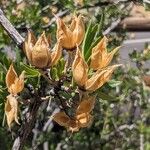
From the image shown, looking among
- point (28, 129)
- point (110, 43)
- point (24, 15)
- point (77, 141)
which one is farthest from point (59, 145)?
point (28, 129)

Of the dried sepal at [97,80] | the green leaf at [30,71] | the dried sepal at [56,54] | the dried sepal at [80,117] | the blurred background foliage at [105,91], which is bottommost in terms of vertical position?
the blurred background foliage at [105,91]

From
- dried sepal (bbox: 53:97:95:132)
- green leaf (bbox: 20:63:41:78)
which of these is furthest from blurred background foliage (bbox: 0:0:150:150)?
dried sepal (bbox: 53:97:95:132)

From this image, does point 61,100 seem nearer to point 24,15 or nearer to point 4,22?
point 4,22

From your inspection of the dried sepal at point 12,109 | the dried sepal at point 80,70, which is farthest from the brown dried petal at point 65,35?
the dried sepal at point 12,109

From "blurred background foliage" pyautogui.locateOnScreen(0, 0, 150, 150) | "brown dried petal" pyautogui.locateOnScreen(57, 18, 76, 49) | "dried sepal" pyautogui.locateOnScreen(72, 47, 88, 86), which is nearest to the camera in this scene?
"dried sepal" pyautogui.locateOnScreen(72, 47, 88, 86)

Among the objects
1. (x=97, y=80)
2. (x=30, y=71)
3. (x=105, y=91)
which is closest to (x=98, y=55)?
(x=97, y=80)

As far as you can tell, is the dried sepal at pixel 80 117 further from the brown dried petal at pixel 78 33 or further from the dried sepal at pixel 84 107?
the brown dried petal at pixel 78 33

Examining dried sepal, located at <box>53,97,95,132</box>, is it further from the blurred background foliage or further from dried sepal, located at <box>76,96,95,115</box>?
the blurred background foliage

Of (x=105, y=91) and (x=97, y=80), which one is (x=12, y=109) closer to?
(x=97, y=80)
